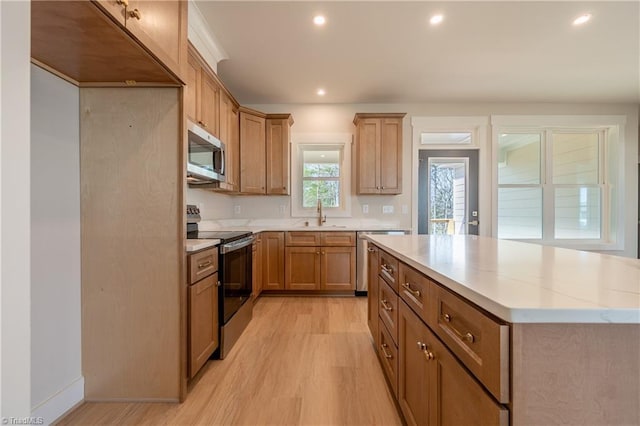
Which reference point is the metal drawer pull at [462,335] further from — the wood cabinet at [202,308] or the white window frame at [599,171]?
the white window frame at [599,171]

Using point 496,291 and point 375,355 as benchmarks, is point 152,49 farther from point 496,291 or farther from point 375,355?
point 375,355

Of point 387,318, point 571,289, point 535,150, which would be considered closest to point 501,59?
point 535,150

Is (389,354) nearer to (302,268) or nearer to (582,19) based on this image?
(302,268)

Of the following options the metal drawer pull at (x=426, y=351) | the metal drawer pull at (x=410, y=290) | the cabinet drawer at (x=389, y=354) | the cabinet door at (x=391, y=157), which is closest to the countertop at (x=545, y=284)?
the metal drawer pull at (x=410, y=290)

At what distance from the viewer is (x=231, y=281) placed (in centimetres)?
227

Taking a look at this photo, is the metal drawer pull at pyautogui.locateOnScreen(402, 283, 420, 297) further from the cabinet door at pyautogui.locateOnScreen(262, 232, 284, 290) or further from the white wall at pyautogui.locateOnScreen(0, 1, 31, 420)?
the cabinet door at pyautogui.locateOnScreen(262, 232, 284, 290)

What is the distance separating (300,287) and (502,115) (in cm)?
385

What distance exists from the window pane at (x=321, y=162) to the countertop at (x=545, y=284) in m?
3.21

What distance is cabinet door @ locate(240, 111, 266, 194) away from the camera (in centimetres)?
364

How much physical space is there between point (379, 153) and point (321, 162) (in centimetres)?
89

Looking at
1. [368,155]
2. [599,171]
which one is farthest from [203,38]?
[599,171]

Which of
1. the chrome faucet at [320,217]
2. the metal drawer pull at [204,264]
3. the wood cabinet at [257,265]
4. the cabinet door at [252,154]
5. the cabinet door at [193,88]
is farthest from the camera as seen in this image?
the chrome faucet at [320,217]

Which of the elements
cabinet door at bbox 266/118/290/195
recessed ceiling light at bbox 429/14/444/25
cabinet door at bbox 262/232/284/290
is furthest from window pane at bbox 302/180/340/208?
recessed ceiling light at bbox 429/14/444/25

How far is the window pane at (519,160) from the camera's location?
4391 mm
